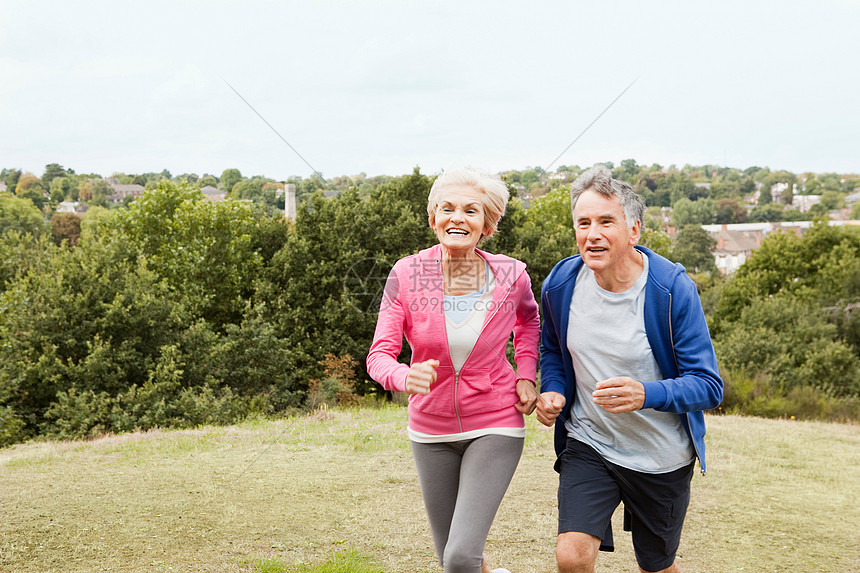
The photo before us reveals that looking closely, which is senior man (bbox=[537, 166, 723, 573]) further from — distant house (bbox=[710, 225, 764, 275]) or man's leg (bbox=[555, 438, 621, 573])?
distant house (bbox=[710, 225, 764, 275])

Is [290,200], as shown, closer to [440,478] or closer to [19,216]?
[440,478]

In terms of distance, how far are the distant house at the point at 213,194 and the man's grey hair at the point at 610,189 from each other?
31273 mm

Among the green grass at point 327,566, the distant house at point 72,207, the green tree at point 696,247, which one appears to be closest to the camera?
the green grass at point 327,566

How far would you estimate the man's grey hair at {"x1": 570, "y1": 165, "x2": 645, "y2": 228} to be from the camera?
339 cm

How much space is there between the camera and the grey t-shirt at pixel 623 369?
10.9ft

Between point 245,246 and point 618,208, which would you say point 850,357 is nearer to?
point 245,246

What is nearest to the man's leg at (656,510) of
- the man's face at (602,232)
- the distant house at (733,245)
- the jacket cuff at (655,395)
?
the jacket cuff at (655,395)

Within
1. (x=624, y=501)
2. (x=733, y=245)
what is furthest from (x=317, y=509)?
(x=733, y=245)

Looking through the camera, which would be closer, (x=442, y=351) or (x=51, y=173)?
(x=442, y=351)

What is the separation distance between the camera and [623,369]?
3.33 metres

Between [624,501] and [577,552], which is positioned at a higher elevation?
[624,501]

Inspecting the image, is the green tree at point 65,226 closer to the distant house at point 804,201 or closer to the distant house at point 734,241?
the distant house at point 734,241

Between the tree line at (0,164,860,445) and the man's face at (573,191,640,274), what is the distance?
46.0 ft

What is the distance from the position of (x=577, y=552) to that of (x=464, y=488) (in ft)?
1.98
